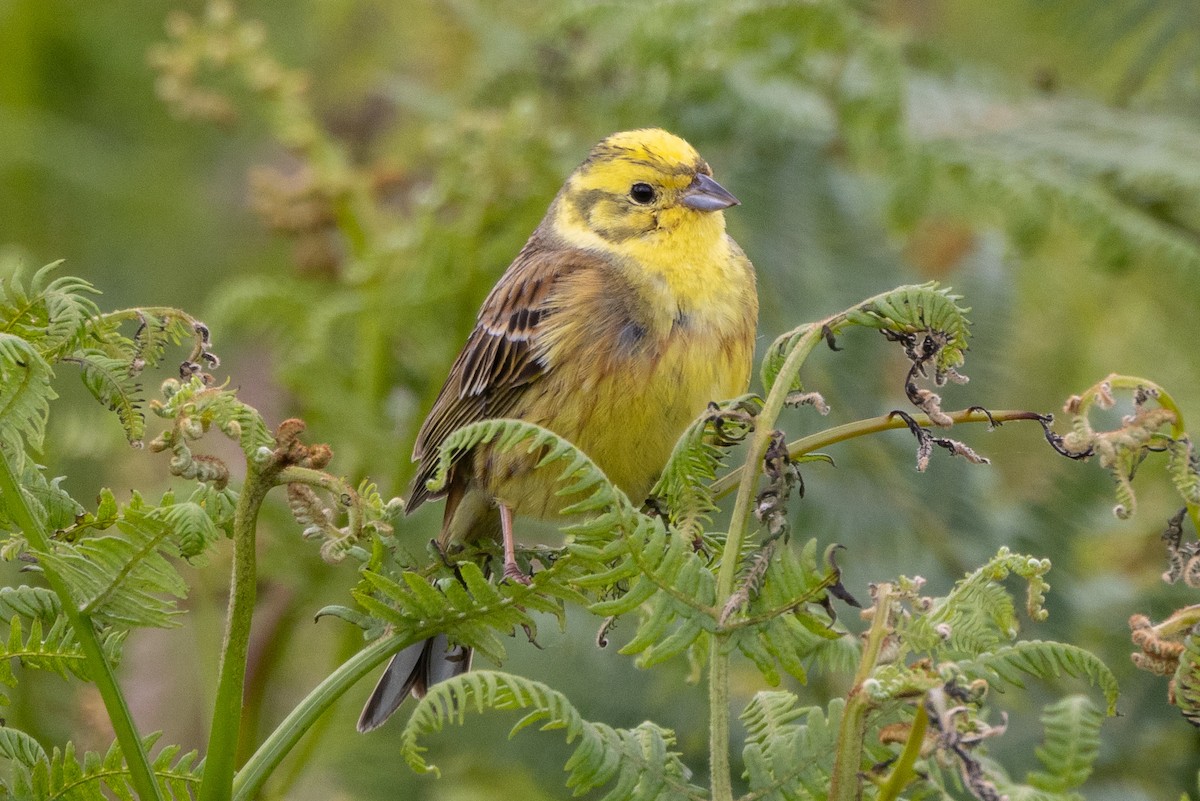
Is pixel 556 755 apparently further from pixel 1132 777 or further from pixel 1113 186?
pixel 1113 186

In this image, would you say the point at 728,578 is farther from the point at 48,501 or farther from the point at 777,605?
the point at 48,501

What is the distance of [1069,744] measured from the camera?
1328 millimetres

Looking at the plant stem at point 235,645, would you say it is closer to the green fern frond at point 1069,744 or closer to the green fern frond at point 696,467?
the green fern frond at point 696,467

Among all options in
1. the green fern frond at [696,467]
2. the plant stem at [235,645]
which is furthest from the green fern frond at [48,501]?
the green fern frond at [696,467]

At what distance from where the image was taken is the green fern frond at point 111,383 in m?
1.38

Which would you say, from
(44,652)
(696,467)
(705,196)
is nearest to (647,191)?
(705,196)

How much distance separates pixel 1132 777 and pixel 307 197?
7.44 feet

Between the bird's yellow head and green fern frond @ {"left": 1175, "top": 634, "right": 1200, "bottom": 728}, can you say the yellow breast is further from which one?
green fern frond @ {"left": 1175, "top": 634, "right": 1200, "bottom": 728}

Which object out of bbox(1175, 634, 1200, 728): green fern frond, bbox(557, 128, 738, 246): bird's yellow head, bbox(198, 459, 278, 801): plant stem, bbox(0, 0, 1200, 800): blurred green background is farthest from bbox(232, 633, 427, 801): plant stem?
bbox(557, 128, 738, 246): bird's yellow head

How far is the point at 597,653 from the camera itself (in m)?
3.34

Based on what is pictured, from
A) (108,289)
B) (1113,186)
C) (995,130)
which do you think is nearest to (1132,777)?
(1113,186)

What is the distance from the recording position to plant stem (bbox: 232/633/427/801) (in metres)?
1.33

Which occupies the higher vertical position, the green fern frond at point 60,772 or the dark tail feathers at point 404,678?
the green fern frond at point 60,772

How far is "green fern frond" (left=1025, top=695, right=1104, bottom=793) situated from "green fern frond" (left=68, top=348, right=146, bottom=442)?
0.88 metres
